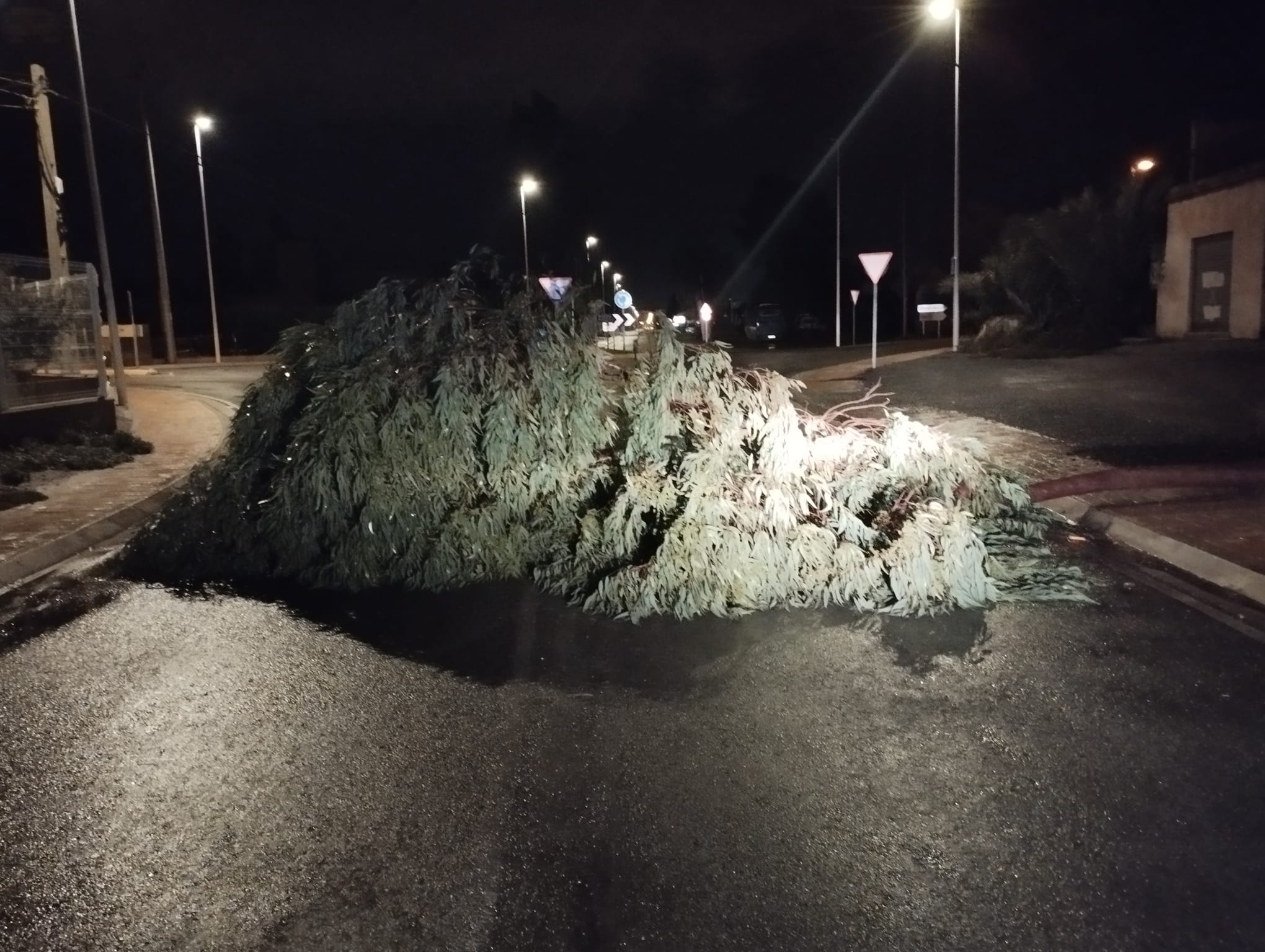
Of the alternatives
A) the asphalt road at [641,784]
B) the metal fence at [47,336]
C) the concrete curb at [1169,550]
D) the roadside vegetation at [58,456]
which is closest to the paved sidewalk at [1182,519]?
the concrete curb at [1169,550]

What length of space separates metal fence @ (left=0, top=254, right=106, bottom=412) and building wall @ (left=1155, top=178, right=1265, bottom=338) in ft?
83.0

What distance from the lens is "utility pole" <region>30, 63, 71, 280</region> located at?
2206 centimetres

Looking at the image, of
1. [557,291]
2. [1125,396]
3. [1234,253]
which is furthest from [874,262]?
[557,291]

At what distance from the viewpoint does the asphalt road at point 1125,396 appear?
14117 millimetres

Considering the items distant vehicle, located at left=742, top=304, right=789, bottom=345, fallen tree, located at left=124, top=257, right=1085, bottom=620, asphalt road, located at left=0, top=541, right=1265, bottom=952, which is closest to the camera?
asphalt road, located at left=0, top=541, right=1265, bottom=952

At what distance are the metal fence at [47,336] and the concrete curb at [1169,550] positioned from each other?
534 inches

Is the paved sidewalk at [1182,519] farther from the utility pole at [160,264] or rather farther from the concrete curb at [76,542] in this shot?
the utility pole at [160,264]

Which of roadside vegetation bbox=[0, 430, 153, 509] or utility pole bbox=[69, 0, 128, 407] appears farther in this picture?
utility pole bbox=[69, 0, 128, 407]

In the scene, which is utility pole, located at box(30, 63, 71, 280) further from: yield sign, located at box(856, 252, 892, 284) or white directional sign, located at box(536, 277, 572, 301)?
yield sign, located at box(856, 252, 892, 284)

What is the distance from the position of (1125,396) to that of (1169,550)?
10.7 m

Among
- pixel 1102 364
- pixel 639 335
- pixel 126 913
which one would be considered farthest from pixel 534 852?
pixel 1102 364

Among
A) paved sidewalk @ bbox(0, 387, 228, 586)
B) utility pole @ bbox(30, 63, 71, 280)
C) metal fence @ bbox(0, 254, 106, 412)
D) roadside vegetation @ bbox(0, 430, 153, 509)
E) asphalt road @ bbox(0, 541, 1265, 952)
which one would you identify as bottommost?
asphalt road @ bbox(0, 541, 1265, 952)

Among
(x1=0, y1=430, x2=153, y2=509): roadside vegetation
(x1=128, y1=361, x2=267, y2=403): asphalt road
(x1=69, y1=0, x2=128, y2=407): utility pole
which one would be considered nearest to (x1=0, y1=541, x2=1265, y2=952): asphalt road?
(x1=0, y1=430, x2=153, y2=509): roadside vegetation

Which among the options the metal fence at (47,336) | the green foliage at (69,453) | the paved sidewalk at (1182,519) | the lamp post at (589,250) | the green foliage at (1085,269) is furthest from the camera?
the lamp post at (589,250)
